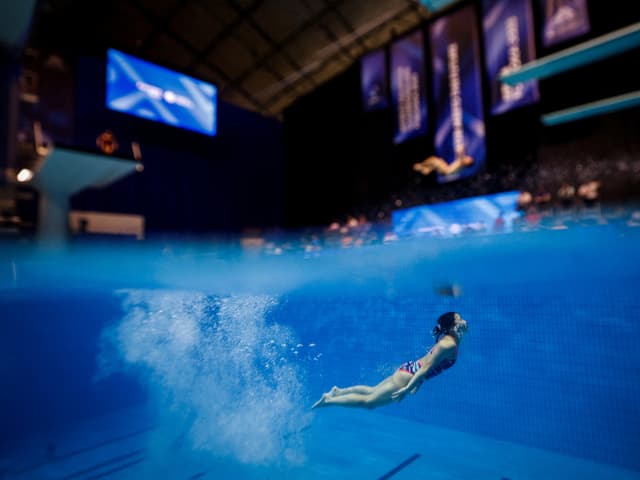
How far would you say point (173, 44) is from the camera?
1113 cm

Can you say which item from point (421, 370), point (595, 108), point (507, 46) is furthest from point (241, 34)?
point (421, 370)

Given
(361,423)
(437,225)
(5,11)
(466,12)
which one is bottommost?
(361,423)

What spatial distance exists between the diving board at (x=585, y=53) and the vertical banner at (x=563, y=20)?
2046 mm

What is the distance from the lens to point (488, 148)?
9898 millimetres

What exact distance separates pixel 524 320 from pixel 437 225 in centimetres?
327

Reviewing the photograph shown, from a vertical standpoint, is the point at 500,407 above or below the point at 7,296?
below

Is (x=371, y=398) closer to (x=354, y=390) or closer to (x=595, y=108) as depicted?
(x=354, y=390)

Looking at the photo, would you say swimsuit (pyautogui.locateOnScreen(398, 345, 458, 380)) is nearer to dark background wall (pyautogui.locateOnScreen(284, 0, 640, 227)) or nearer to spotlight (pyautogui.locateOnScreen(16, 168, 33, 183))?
spotlight (pyautogui.locateOnScreen(16, 168, 33, 183))

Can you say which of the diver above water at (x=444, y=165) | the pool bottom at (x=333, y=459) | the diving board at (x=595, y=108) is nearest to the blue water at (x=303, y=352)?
the pool bottom at (x=333, y=459)

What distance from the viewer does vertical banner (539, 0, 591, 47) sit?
828cm

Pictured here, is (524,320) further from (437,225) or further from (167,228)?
(167,228)

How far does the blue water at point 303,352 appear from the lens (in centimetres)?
568

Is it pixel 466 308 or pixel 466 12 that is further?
pixel 466 12

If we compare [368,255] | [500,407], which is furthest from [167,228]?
[500,407]
